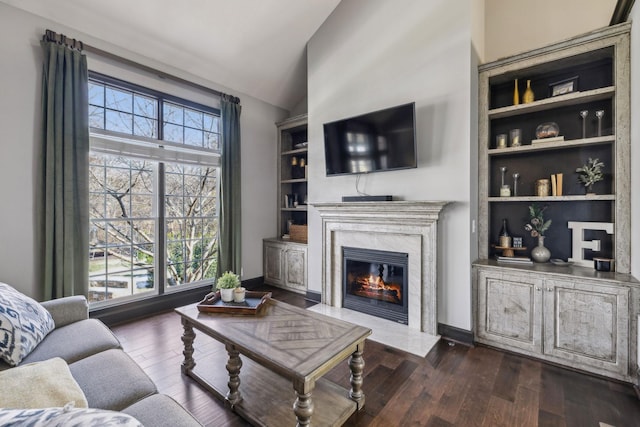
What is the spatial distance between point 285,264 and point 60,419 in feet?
12.5

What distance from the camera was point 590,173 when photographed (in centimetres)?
256

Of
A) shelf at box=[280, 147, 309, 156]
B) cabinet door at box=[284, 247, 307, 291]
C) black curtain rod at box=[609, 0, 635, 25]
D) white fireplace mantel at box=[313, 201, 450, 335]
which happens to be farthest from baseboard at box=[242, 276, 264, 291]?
black curtain rod at box=[609, 0, 635, 25]

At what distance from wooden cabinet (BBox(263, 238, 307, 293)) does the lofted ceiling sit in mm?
2450

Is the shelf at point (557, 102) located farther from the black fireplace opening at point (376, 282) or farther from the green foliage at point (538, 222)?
the black fireplace opening at point (376, 282)

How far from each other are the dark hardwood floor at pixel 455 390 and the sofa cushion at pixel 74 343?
0.56 metres

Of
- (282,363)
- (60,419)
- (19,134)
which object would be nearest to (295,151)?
(19,134)

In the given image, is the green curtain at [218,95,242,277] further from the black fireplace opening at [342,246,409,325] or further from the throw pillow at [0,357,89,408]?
the throw pillow at [0,357,89,408]

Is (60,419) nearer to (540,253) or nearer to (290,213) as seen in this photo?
(540,253)

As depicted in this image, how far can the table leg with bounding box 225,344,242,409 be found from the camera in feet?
5.94

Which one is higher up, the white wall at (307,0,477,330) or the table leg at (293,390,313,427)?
the white wall at (307,0,477,330)

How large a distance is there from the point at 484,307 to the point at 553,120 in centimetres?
202

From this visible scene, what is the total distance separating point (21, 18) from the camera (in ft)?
8.50

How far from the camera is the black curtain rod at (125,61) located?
2.71 m

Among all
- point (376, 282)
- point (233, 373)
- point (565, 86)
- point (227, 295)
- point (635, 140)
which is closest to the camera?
point (233, 373)
